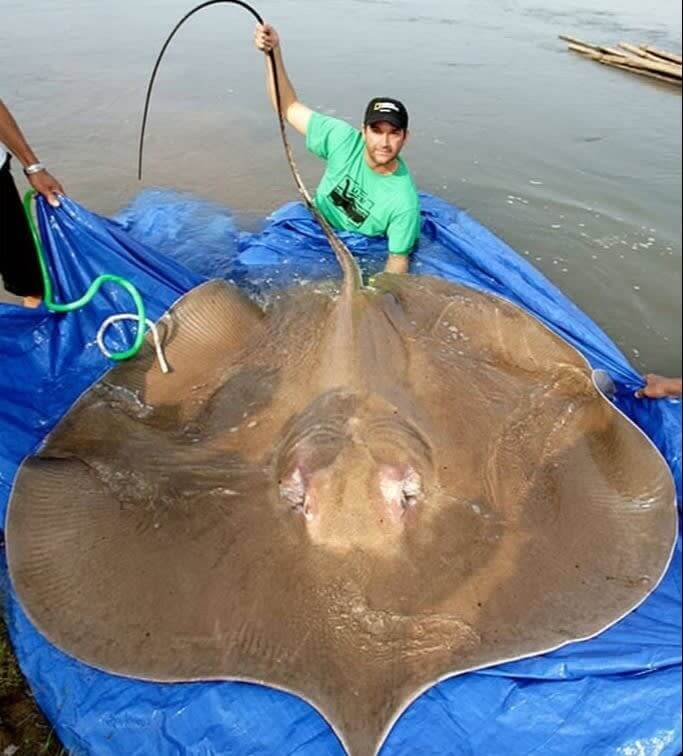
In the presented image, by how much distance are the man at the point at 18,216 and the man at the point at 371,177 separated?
165cm

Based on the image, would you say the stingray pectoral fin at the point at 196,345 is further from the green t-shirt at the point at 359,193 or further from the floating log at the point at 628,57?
the floating log at the point at 628,57

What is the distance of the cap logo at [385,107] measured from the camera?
439cm

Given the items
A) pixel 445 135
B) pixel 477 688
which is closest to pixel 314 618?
pixel 477 688

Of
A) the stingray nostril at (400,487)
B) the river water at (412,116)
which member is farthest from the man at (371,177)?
the stingray nostril at (400,487)

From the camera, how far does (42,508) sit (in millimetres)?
2469

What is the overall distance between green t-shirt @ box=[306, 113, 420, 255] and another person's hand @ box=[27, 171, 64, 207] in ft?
6.66

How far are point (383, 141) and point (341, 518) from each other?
9.82 ft

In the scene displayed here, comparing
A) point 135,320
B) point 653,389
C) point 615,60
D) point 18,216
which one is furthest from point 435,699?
point 615,60

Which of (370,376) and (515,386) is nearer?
(370,376)

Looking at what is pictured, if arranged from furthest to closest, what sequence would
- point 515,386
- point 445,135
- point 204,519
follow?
point 445,135 < point 515,386 < point 204,519

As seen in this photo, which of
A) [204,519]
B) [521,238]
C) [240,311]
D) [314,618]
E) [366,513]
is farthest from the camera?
[521,238]

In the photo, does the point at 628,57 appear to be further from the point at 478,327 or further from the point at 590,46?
the point at 478,327

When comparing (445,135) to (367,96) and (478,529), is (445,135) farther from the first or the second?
(478,529)

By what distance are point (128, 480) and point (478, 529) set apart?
4.16 ft
